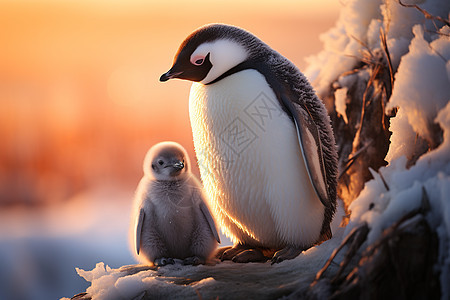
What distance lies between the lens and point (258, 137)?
159cm

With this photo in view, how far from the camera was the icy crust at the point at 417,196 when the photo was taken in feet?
3.49

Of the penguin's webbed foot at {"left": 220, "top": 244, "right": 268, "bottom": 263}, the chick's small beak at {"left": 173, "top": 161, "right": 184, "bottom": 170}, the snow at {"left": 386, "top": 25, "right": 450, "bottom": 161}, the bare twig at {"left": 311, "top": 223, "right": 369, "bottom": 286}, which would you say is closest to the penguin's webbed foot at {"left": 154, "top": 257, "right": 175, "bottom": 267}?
the penguin's webbed foot at {"left": 220, "top": 244, "right": 268, "bottom": 263}

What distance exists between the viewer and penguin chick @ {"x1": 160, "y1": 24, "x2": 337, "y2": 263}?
158cm

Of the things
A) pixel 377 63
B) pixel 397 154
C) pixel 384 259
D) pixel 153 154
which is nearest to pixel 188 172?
pixel 153 154

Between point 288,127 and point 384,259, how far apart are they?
0.61 metres

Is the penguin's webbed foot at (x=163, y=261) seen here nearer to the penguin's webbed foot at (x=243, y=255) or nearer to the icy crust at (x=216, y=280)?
the icy crust at (x=216, y=280)

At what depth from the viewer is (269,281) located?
1.36 meters

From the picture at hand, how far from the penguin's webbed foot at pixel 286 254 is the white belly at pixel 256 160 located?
0.02 meters

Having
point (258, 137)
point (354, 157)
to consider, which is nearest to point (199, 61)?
point (258, 137)

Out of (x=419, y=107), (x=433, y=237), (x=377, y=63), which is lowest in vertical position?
(x=433, y=237)

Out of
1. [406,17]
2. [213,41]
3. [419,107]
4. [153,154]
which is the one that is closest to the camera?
[419,107]

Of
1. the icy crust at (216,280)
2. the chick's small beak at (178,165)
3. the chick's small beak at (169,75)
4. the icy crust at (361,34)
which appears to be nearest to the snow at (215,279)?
the icy crust at (216,280)

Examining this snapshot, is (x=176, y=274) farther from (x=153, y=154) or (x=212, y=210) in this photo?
(x=153, y=154)

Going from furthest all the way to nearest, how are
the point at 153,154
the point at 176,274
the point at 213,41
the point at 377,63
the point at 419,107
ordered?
1. the point at 377,63
2. the point at 153,154
3. the point at 213,41
4. the point at 176,274
5. the point at 419,107
